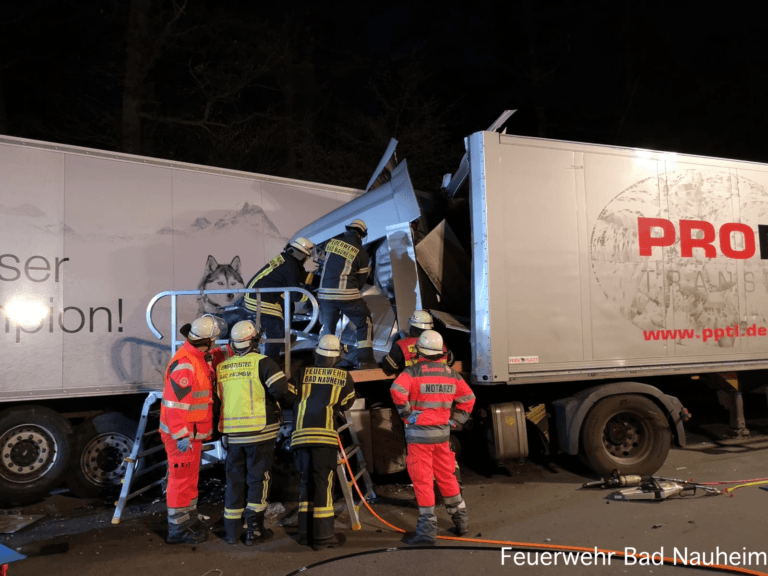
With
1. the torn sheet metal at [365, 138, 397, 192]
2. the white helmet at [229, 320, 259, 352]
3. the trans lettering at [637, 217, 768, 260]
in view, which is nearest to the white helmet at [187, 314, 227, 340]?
the white helmet at [229, 320, 259, 352]

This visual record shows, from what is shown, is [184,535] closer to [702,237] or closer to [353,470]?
[353,470]

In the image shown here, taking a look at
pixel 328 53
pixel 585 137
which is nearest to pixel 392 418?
pixel 328 53

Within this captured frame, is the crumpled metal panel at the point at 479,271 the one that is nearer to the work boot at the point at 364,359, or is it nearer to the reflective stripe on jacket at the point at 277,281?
the work boot at the point at 364,359

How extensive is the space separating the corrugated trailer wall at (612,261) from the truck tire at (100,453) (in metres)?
3.64

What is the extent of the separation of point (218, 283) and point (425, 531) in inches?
145

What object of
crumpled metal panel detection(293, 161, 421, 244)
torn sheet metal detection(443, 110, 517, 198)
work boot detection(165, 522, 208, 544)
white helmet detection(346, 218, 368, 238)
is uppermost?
torn sheet metal detection(443, 110, 517, 198)

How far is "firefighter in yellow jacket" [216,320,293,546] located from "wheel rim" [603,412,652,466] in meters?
3.41

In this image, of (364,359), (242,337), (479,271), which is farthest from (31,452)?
(479,271)

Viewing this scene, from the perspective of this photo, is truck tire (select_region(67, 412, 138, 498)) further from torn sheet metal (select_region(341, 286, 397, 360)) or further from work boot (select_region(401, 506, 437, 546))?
work boot (select_region(401, 506, 437, 546))

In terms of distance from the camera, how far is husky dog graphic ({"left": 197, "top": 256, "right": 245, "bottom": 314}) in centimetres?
687

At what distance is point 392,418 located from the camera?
5.85 meters

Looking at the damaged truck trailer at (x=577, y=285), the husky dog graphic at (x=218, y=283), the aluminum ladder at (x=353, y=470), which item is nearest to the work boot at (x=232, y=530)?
the aluminum ladder at (x=353, y=470)

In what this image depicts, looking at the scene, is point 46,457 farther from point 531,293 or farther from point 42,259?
point 531,293

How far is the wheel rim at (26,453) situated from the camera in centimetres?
571
